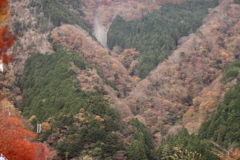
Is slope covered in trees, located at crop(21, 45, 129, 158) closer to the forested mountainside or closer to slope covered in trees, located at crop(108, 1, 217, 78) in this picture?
the forested mountainside

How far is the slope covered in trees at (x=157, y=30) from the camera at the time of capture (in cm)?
6800

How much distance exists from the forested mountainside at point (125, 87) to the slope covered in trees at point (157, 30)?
0.93 feet

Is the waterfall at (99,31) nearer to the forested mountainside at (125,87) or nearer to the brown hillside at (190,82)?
the forested mountainside at (125,87)

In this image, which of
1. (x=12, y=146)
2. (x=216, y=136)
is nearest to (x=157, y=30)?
(x=216, y=136)

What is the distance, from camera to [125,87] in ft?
189

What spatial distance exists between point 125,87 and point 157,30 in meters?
25.8

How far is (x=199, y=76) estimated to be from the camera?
5466cm

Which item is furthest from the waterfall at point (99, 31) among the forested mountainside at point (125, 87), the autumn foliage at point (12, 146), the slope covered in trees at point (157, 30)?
the autumn foliage at point (12, 146)

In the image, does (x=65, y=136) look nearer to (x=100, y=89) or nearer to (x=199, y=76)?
(x=100, y=89)

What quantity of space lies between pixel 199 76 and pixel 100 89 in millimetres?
21083

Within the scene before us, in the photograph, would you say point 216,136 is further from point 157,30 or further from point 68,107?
point 157,30

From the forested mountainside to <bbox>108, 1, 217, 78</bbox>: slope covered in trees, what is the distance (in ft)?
0.93

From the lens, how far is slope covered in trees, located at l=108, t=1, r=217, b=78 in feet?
223

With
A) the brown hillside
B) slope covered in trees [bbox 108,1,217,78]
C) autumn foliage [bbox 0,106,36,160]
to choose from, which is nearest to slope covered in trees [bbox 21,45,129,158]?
autumn foliage [bbox 0,106,36,160]
